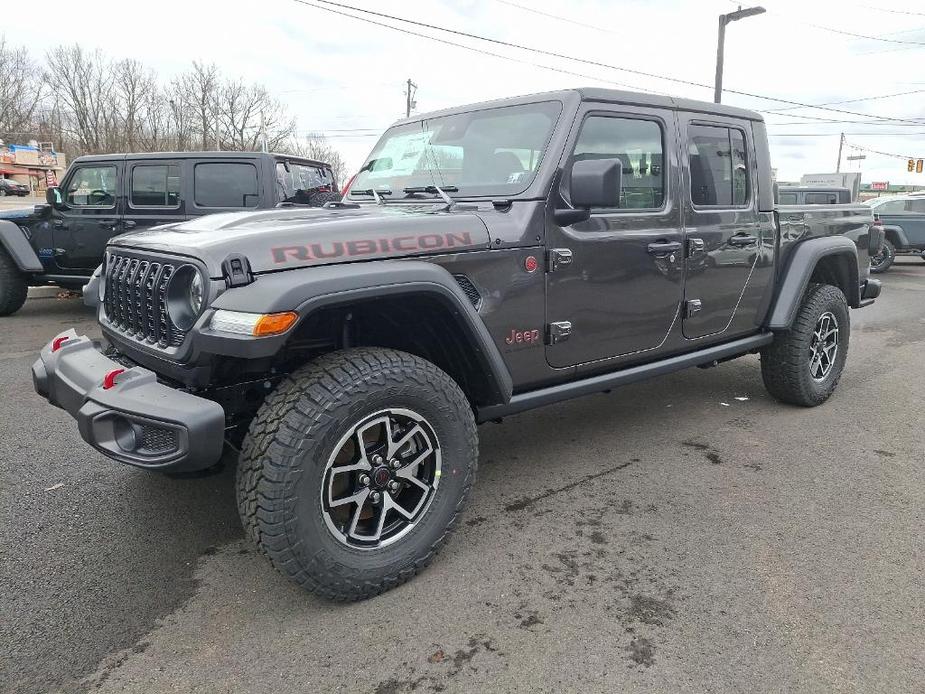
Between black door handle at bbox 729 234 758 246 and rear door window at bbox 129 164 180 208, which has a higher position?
rear door window at bbox 129 164 180 208

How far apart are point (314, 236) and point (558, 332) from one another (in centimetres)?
124

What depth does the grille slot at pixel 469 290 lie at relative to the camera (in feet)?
8.87

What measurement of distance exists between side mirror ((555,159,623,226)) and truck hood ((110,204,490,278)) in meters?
0.44

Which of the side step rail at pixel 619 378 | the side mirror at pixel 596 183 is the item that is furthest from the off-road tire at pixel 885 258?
the side mirror at pixel 596 183

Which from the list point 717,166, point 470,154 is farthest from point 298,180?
point 717,166

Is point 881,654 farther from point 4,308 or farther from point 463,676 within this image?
point 4,308

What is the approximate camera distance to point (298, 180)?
7.77 metres

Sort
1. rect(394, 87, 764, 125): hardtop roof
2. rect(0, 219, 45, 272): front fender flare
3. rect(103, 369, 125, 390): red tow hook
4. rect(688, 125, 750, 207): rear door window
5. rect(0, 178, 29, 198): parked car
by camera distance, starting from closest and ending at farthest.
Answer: rect(103, 369, 125, 390): red tow hook → rect(394, 87, 764, 125): hardtop roof → rect(688, 125, 750, 207): rear door window → rect(0, 219, 45, 272): front fender flare → rect(0, 178, 29, 198): parked car

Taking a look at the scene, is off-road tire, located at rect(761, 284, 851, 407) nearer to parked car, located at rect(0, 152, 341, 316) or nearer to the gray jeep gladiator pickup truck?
the gray jeep gladiator pickup truck

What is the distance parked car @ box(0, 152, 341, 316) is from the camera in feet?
24.3

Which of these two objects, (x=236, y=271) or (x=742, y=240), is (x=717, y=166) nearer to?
(x=742, y=240)

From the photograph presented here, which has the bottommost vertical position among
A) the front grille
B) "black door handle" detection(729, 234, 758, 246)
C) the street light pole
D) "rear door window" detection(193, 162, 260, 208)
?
the front grille

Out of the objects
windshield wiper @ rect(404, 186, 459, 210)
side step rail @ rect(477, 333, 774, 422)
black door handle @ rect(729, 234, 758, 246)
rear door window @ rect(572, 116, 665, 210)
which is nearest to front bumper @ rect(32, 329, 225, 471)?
side step rail @ rect(477, 333, 774, 422)

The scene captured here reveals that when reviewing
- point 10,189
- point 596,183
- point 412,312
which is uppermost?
point 10,189
